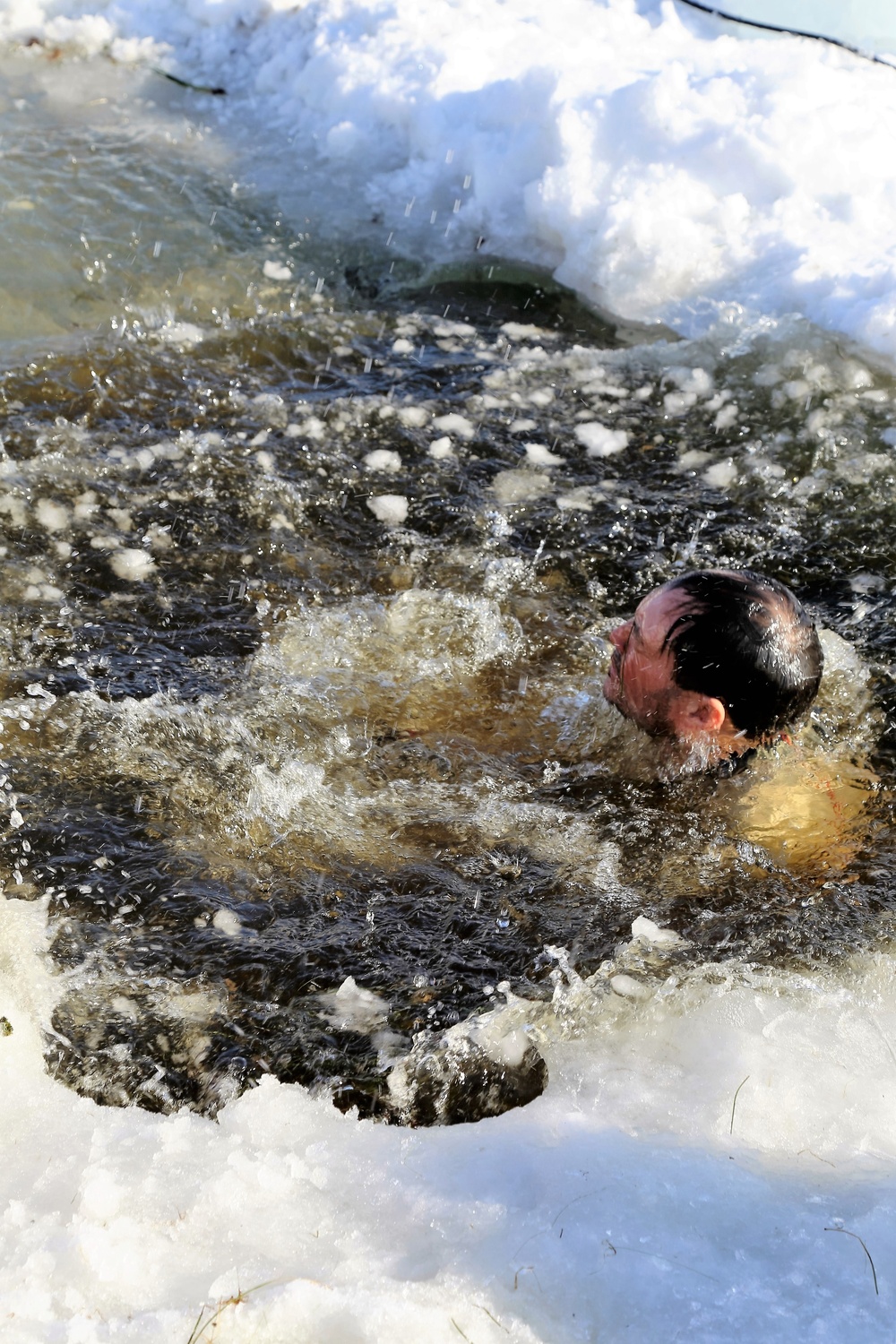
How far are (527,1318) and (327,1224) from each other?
1.21 ft

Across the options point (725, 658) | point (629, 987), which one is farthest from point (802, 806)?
point (629, 987)

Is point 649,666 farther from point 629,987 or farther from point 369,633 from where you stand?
point 369,633

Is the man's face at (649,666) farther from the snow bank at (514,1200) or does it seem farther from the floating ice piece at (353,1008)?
the floating ice piece at (353,1008)

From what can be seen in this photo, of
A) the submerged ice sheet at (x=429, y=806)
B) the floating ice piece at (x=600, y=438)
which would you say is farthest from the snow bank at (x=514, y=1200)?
the floating ice piece at (x=600, y=438)

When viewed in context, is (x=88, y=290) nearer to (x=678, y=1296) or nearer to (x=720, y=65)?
(x=720, y=65)

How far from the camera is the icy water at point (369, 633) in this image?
2.32 meters

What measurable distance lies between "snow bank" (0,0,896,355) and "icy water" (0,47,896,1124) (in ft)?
0.92

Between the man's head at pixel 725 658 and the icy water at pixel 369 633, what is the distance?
0.86 ft

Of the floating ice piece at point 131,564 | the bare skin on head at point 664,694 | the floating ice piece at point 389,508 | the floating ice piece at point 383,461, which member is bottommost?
the floating ice piece at point 131,564

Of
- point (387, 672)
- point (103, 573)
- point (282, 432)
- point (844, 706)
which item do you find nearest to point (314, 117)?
point (282, 432)

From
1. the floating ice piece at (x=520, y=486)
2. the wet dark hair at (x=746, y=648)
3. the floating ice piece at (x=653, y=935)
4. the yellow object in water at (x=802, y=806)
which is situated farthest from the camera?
the floating ice piece at (x=520, y=486)

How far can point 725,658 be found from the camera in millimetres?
2543

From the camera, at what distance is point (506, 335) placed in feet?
15.1

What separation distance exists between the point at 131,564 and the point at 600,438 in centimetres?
182
